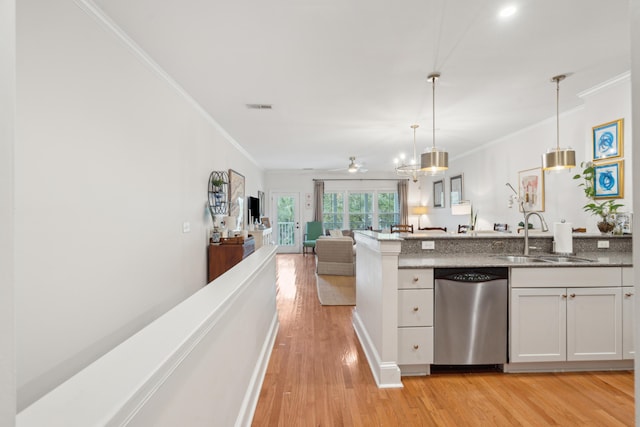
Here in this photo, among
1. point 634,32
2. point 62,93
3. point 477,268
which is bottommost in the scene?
point 477,268

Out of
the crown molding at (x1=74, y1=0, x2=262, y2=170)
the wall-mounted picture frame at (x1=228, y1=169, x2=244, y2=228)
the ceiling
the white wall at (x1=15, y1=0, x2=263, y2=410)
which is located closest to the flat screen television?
the wall-mounted picture frame at (x1=228, y1=169, x2=244, y2=228)

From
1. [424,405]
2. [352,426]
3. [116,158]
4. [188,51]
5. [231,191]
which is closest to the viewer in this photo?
[352,426]

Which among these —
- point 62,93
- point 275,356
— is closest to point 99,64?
point 62,93

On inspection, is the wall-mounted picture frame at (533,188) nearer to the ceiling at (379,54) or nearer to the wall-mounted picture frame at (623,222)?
the ceiling at (379,54)

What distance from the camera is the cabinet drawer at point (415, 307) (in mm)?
2367

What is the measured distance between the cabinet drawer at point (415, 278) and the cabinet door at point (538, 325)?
2.16 feet

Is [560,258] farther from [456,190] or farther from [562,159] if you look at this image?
[456,190]

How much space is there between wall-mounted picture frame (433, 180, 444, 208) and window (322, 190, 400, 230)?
1.26 metres

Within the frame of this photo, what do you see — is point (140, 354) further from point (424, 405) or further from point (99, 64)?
point (99, 64)

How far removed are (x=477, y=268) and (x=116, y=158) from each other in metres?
2.83

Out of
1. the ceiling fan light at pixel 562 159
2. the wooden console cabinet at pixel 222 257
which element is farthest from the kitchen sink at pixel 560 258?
the wooden console cabinet at pixel 222 257

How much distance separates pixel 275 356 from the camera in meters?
2.72

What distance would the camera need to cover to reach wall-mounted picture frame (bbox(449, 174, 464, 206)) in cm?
742

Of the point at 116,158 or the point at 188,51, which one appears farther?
the point at 188,51
